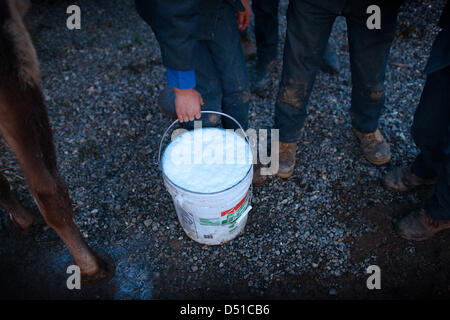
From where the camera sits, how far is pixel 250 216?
247cm

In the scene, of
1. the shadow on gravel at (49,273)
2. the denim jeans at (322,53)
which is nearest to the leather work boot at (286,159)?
the denim jeans at (322,53)

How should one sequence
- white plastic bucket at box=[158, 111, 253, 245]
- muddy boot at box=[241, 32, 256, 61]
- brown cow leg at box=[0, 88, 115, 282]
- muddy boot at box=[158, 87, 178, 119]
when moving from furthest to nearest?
muddy boot at box=[241, 32, 256, 61] < muddy boot at box=[158, 87, 178, 119] < white plastic bucket at box=[158, 111, 253, 245] < brown cow leg at box=[0, 88, 115, 282]

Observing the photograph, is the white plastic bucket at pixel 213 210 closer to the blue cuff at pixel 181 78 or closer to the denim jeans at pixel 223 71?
the blue cuff at pixel 181 78

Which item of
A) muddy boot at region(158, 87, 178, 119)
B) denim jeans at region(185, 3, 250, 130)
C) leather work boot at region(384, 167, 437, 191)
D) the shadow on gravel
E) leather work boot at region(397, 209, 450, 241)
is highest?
denim jeans at region(185, 3, 250, 130)

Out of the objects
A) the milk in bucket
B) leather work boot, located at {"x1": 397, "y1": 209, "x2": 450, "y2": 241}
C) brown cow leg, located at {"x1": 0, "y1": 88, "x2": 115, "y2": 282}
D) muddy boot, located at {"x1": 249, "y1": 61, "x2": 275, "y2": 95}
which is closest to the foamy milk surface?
the milk in bucket

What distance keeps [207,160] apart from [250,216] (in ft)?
2.62

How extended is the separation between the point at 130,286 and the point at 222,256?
26.0 inches

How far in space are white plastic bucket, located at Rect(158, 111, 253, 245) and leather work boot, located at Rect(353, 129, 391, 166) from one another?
4.32 feet

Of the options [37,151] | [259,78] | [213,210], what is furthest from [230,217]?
[259,78]

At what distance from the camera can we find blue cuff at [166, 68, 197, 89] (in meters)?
1.83

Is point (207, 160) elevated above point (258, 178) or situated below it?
above

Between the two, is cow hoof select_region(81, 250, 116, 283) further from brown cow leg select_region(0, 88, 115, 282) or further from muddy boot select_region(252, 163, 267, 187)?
muddy boot select_region(252, 163, 267, 187)

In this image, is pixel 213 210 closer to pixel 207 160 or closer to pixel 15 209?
pixel 207 160

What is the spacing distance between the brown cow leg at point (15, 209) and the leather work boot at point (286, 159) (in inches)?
77.5
